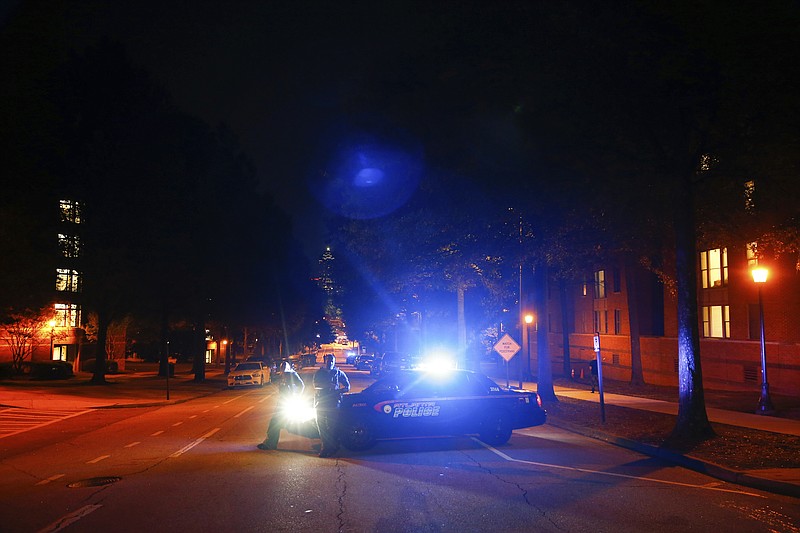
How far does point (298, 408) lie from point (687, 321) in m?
8.37

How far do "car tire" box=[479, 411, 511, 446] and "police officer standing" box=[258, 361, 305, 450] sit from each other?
3.95 m

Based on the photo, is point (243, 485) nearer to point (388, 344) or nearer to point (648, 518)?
point (648, 518)

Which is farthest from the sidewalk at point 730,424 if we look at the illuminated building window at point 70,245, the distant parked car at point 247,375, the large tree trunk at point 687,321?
the illuminated building window at point 70,245

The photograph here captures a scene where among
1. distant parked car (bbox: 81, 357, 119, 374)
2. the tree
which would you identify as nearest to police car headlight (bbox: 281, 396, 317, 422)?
the tree

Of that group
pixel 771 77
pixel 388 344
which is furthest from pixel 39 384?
pixel 388 344

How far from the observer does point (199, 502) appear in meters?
9.43

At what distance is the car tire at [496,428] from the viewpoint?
1482 cm

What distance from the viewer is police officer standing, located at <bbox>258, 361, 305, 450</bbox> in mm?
14438

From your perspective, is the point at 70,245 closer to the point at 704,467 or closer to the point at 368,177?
the point at 368,177

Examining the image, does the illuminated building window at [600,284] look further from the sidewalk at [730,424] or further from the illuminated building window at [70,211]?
the illuminated building window at [70,211]

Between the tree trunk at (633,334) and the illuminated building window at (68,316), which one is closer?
the tree trunk at (633,334)

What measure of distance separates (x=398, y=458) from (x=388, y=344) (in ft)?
294

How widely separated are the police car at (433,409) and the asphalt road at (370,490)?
395 millimetres

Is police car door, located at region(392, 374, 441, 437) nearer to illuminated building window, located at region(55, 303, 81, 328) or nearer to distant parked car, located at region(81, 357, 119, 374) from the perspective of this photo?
illuminated building window, located at region(55, 303, 81, 328)
